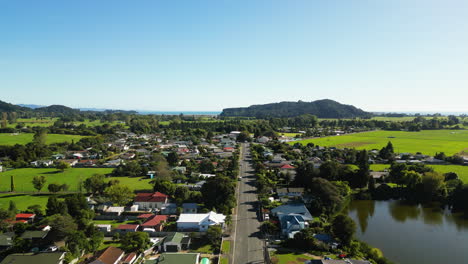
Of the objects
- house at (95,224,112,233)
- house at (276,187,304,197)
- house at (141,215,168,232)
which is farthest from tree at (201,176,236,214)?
house at (95,224,112,233)

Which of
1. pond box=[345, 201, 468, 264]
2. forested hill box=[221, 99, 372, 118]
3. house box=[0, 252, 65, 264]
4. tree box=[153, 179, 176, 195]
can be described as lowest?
pond box=[345, 201, 468, 264]

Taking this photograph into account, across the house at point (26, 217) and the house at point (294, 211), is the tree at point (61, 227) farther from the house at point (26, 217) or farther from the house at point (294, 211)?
the house at point (294, 211)

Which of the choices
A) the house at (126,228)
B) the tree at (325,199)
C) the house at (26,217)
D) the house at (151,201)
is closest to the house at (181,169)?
the house at (151,201)

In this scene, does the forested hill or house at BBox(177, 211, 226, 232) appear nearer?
house at BBox(177, 211, 226, 232)

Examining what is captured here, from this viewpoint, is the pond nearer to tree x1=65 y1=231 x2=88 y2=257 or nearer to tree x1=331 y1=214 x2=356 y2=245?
tree x1=331 y1=214 x2=356 y2=245

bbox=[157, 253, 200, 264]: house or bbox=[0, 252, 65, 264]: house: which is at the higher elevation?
bbox=[157, 253, 200, 264]: house

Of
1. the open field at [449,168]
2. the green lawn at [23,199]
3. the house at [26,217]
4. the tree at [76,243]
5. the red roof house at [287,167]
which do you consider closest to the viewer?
the tree at [76,243]

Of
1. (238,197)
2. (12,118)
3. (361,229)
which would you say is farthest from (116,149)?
(12,118)
